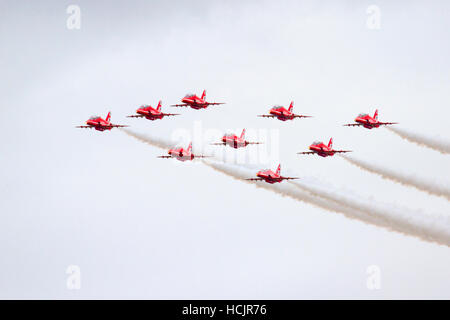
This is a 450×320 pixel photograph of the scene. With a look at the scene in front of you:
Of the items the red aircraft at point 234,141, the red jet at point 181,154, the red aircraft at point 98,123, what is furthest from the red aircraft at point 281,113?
the red aircraft at point 98,123

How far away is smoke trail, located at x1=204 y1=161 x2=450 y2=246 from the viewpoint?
108m

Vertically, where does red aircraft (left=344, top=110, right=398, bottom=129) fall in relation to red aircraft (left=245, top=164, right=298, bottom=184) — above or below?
above

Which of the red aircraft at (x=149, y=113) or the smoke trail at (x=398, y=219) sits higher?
the red aircraft at (x=149, y=113)

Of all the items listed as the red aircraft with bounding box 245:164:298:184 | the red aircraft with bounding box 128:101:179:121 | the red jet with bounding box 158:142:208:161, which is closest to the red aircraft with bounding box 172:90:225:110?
the red aircraft with bounding box 128:101:179:121

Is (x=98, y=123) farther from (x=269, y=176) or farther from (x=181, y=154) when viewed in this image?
(x=269, y=176)

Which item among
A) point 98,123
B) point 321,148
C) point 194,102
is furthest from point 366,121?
point 98,123

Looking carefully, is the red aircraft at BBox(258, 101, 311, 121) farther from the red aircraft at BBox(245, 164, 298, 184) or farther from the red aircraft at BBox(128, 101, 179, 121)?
the red aircraft at BBox(128, 101, 179, 121)

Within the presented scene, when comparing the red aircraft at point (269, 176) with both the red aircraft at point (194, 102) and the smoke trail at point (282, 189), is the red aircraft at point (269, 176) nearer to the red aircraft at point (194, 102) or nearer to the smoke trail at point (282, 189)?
the smoke trail at point (282, 189)

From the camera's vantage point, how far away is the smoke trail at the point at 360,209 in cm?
10750

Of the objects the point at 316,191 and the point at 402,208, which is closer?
the point at 402,208
